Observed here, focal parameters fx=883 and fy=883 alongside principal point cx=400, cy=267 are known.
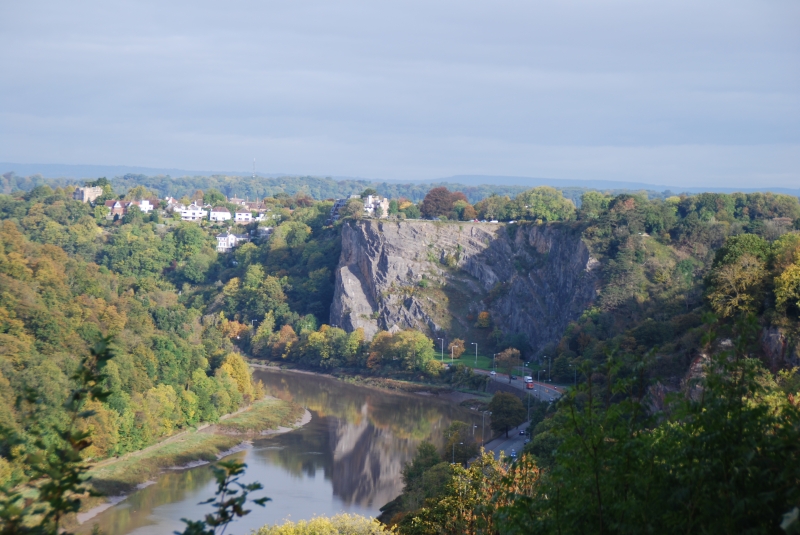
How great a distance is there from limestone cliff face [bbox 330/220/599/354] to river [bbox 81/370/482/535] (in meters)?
7.84

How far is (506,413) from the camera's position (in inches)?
1175

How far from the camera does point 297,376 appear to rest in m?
43.0

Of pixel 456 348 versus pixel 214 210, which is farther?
pixel 214 210

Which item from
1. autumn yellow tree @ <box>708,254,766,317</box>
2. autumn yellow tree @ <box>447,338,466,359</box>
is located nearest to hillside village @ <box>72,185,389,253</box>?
autumn yellow tree @ <box>447,338,466,359</box>

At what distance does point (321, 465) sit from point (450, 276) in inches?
898

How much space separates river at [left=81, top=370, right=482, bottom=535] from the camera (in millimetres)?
20562

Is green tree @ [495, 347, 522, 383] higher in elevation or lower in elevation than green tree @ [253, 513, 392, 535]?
→ lower

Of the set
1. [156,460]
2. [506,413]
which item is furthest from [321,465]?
[506,413]

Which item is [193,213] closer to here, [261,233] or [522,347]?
[261,233]

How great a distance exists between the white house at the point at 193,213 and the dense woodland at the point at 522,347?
5.14m

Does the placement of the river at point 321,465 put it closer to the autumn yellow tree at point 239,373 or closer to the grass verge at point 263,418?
the grass verge at point 263,418

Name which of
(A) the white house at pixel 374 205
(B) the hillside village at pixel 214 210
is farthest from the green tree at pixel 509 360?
(B) the hillside village at pixel 214 210

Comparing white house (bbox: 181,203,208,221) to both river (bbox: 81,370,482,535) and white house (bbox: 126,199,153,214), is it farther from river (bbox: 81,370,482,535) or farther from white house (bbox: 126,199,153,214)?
river (bbox: 81,370,482,535)

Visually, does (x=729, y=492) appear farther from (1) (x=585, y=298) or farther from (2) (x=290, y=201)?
(2) (x=290, y=201)
